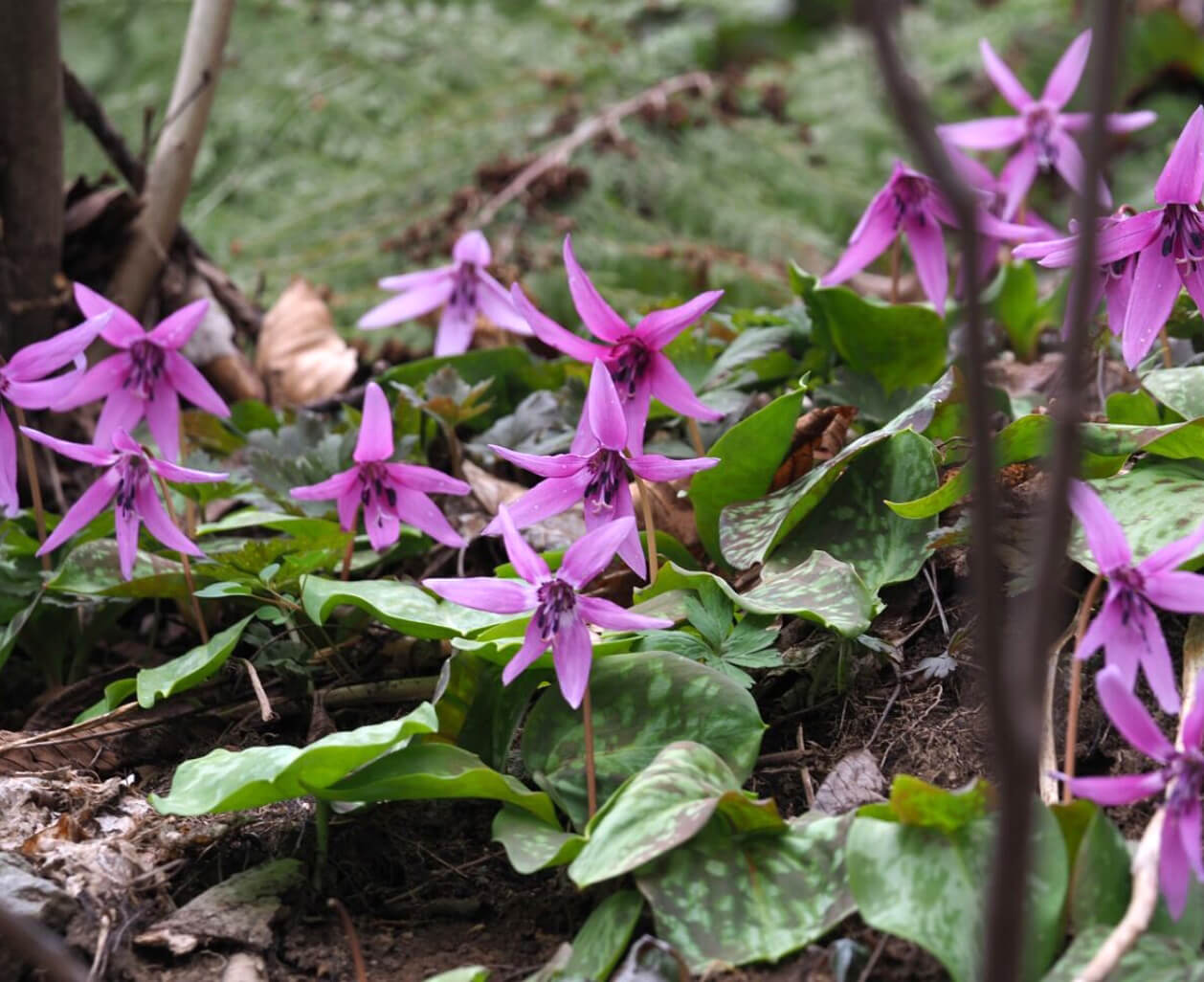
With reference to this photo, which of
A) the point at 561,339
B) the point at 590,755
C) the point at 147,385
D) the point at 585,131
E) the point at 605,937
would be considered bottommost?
the point at 605,937

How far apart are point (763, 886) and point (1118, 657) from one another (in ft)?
1.19

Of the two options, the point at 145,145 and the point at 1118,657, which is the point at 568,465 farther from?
the point at 145,145

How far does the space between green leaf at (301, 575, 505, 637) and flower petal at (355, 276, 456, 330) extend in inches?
32.8

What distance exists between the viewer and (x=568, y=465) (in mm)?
1282

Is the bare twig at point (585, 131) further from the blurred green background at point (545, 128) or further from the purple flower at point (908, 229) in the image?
the purple flower at point (908, 229)

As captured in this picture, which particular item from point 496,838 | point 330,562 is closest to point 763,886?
point 496,838

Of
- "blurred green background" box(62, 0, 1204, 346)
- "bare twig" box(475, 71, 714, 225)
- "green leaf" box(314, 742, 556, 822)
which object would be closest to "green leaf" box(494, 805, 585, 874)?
"green leaf" box(314, 742, 556, 822)

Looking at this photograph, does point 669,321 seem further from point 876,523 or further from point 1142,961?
point 1142,961

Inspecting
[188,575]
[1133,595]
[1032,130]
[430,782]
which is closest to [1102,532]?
[1133,595]

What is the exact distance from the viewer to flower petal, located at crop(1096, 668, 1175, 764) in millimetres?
896

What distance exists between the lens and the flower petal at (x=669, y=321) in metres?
1.31

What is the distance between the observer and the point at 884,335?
5.90 feet

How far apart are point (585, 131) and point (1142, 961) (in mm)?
3032

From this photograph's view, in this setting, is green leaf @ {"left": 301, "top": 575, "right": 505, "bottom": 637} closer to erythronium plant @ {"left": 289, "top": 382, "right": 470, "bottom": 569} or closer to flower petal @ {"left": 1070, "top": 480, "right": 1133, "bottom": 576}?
erythronium plant @ {"left": 289, "top": 382, "right": 470, "bottom": 569}
